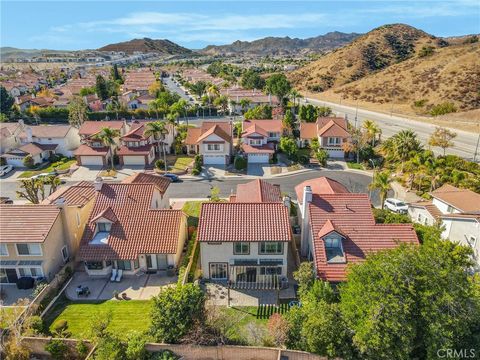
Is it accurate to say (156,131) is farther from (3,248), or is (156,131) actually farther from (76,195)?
(3,248)

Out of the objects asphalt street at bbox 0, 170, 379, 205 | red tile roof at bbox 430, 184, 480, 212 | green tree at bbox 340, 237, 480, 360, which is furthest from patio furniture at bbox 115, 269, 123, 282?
red tile roof at bbox 430, 184, 480, 212

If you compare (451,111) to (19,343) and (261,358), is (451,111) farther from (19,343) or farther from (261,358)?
(19,343)

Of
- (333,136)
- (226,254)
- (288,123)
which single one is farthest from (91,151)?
(333,136)

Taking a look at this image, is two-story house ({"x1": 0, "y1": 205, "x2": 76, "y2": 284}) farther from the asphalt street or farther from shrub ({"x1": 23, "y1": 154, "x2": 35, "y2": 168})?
shrub ({"x1": 23, "y1": 154, "x2": 35, "y2": 168})

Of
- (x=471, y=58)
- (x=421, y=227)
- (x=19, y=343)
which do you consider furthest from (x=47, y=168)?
(x=471, y=58)

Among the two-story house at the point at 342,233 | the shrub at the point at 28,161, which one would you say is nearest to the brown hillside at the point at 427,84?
the two-story house at the point at 342,233

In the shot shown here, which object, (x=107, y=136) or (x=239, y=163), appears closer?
(x=239, y=163)
